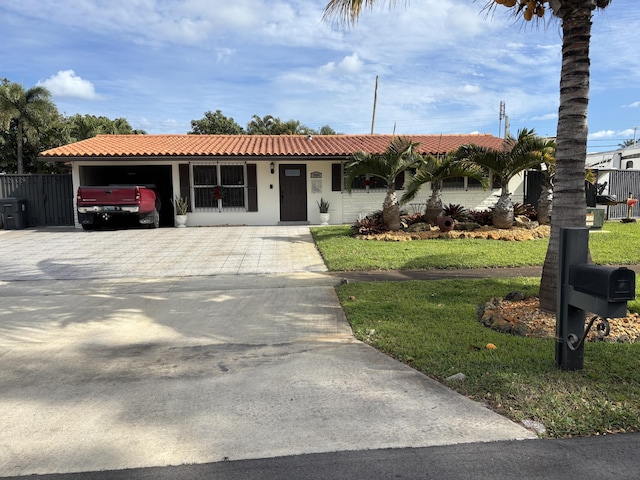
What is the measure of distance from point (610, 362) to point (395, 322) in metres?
2.20

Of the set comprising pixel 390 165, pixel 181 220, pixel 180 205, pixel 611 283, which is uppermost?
pixel 390 165

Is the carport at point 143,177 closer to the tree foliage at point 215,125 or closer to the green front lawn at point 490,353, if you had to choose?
the green front lawn at point 490,353

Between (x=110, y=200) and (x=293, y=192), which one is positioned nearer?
(x=110, y=200)

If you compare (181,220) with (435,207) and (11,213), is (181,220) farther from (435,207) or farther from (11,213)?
(435,207)

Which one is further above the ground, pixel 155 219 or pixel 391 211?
pixel 391 211

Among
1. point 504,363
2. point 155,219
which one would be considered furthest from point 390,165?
point 504,363

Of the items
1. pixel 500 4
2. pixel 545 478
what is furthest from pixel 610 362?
pixel 500 4

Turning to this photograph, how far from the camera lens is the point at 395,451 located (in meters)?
2.92

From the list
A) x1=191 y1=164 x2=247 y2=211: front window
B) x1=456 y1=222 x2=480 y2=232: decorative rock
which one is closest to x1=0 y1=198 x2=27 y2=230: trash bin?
x1=191 y1=164 x2=247 y2=211: front window

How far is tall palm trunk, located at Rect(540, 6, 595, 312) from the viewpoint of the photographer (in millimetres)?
5152

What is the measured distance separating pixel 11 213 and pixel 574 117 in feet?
58.1

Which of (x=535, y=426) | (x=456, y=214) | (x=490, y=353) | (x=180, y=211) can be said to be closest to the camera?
(x=535, y=426)

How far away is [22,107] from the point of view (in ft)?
92.2

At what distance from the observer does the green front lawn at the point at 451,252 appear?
360 inches
